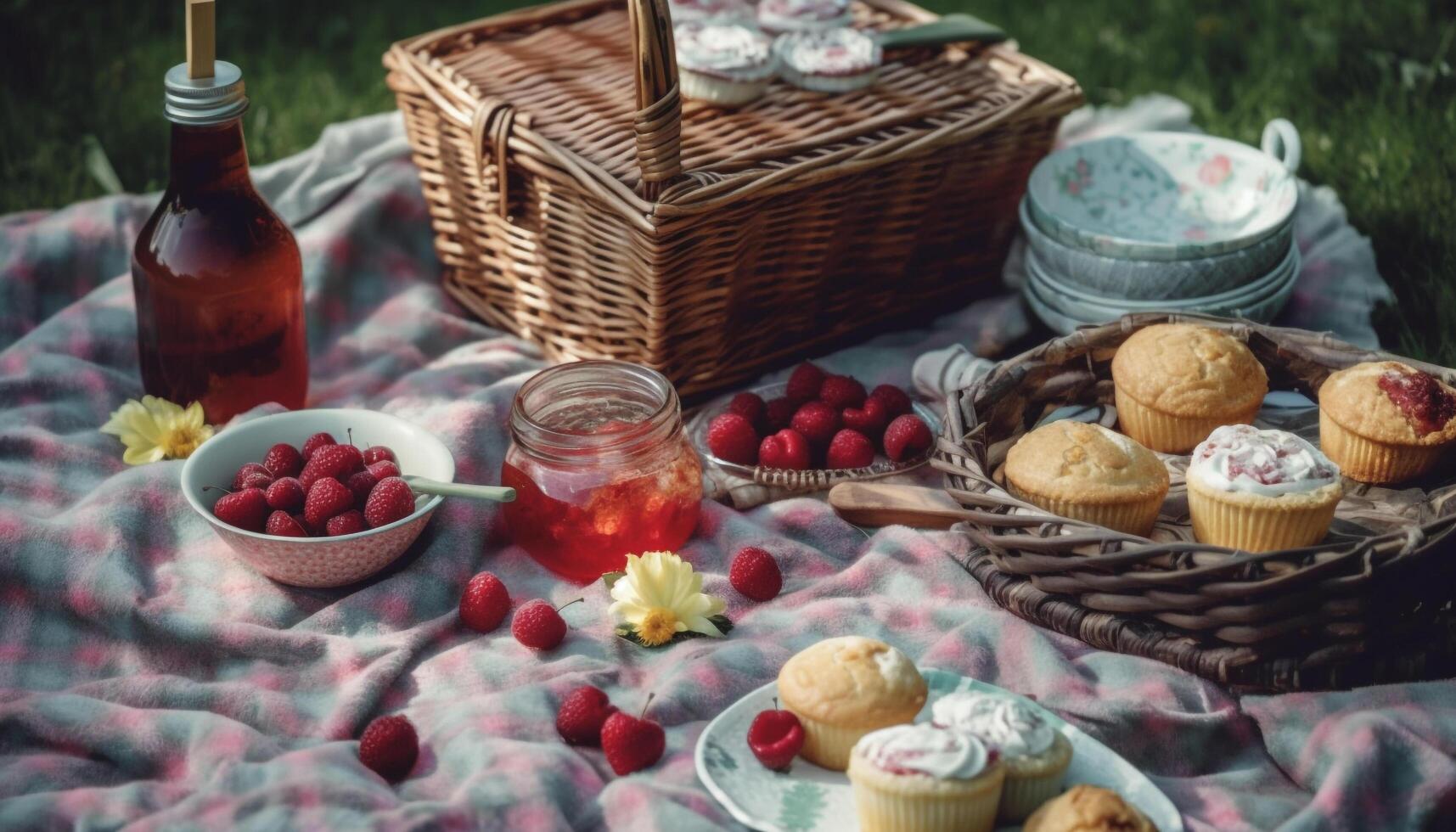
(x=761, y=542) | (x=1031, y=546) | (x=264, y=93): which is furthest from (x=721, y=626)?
(x=264, y=93)

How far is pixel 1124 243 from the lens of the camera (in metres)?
2.47

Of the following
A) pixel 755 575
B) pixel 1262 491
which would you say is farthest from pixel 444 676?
pixel 1262 491

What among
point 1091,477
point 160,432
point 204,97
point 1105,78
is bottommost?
point 160,432

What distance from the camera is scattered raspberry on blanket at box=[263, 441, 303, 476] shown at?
7.04ft

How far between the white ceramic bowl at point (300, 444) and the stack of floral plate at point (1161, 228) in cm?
112

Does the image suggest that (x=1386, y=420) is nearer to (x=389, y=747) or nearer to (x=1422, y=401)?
(x=1422, y=401)

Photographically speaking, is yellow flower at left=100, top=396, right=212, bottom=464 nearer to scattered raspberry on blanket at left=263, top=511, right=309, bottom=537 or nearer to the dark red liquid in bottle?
the dark red liquid in bottle

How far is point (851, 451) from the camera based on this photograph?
7.59ft

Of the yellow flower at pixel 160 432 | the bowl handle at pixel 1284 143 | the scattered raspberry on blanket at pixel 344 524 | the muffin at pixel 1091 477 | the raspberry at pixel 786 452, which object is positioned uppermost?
the bowl handle at pixel 1284 143

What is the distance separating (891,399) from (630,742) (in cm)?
85

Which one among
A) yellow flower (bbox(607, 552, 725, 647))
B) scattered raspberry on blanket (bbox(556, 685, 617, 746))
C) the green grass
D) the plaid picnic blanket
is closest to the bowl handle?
the green grass

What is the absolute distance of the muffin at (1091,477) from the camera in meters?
1.98

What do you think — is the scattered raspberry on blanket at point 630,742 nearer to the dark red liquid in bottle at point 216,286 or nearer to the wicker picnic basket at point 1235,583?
the wicker picnic basket at point 1235,583

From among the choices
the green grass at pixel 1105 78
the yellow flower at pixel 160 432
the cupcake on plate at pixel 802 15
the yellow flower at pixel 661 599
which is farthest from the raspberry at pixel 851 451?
the green grass at pixel 1105 78
